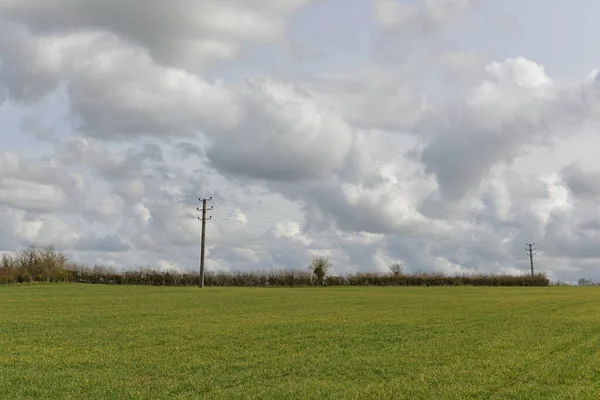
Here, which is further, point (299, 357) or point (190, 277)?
point (190, 277)

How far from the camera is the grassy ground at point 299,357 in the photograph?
13.3 m

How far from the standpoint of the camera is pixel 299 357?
17.6 metres

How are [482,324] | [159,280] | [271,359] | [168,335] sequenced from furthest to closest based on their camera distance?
[159,280] < [482,324] < [168,335] < [271,359]

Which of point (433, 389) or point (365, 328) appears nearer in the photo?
point (433, 389)

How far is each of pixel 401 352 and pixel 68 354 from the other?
974cm

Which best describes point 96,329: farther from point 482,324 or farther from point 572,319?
point 572,319

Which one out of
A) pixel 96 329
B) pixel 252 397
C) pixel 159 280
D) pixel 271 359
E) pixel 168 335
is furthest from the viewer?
pixel 159 280

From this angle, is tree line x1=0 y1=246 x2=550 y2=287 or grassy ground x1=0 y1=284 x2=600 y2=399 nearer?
grassy ground x1=0 y1=284 x2=600 y2=399

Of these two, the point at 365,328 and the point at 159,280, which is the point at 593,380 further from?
the point at 159,280

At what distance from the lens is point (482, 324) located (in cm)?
2673

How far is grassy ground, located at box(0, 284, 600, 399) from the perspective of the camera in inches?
523

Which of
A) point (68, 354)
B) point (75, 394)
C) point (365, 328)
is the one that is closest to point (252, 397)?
Result: point (75, 394)

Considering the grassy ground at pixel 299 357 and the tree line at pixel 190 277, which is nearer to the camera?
the grassy ground at pixel 299 357

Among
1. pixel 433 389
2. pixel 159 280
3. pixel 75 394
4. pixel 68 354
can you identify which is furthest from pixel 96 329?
pixel 159 280
